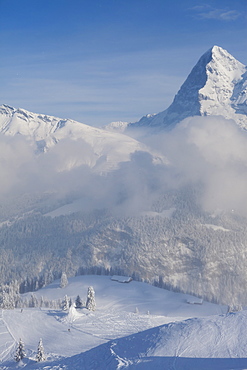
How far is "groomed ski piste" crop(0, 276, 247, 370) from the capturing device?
5244 centimetres

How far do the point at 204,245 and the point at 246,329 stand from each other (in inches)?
5469

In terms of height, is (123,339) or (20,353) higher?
(123,339)

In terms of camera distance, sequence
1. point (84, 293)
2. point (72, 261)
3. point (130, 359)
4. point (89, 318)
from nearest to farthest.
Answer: point (130, 359) < point (89, 318) < point (84, 293) < point (72, 261)

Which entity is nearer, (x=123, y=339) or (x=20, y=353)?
(x=123, y=339)

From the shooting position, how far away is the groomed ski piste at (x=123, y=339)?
52438 mm

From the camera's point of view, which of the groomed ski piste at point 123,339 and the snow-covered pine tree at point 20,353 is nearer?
the groomed ski piste at point 123,339

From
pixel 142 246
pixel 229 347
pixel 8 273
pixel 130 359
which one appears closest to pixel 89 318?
pixel 130 359

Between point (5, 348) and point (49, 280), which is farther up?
point (5, 348)

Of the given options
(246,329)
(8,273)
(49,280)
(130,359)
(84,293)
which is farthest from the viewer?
(8,273)

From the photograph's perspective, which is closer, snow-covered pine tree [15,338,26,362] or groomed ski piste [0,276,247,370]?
groomed ski piste [0,276,247,370]

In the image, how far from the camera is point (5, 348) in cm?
7062

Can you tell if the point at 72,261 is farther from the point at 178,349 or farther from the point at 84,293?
the point at 178,349

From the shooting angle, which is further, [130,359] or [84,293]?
[84,293]

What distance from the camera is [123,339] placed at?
61.9 metres
